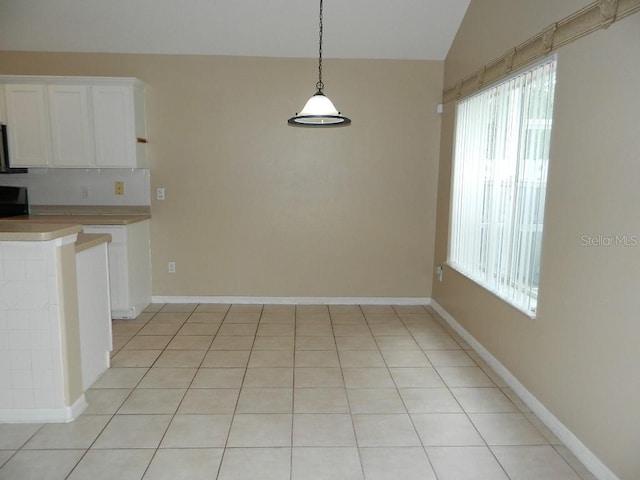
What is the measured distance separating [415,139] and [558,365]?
9.38ft

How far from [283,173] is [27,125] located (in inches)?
98.3

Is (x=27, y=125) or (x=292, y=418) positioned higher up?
(x=27, y=125)

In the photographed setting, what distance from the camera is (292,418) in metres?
2.57

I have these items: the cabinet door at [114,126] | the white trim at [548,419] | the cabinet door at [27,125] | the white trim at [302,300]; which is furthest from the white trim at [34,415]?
the white trim at [548,419]

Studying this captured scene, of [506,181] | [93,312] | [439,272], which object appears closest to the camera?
[93,312]

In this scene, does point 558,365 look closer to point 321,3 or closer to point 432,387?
point 432,387

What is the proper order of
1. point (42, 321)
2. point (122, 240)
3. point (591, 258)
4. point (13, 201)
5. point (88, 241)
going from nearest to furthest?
point (591, 258) → point (42, 321) → point (88, 241) → point (122, 240) → point (13, 201)

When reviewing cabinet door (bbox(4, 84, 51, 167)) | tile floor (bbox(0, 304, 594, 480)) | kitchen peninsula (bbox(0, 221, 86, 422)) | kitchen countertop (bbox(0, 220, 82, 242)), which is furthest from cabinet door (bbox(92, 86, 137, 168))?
kitchen countertop (bbox(0, 220, 82, 242))

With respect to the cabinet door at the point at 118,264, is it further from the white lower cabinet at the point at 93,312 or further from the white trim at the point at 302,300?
the white lower cabinet at the point at 93,312

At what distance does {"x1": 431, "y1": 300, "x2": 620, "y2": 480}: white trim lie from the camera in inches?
82.7

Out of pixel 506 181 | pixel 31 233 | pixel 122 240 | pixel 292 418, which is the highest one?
pixel 506 181

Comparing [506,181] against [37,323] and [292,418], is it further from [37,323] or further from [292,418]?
[37,323]

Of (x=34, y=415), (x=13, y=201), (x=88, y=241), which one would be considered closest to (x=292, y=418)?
(x=34, y=415)

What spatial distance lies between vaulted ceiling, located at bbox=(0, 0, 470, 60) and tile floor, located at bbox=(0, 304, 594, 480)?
2.80 m
